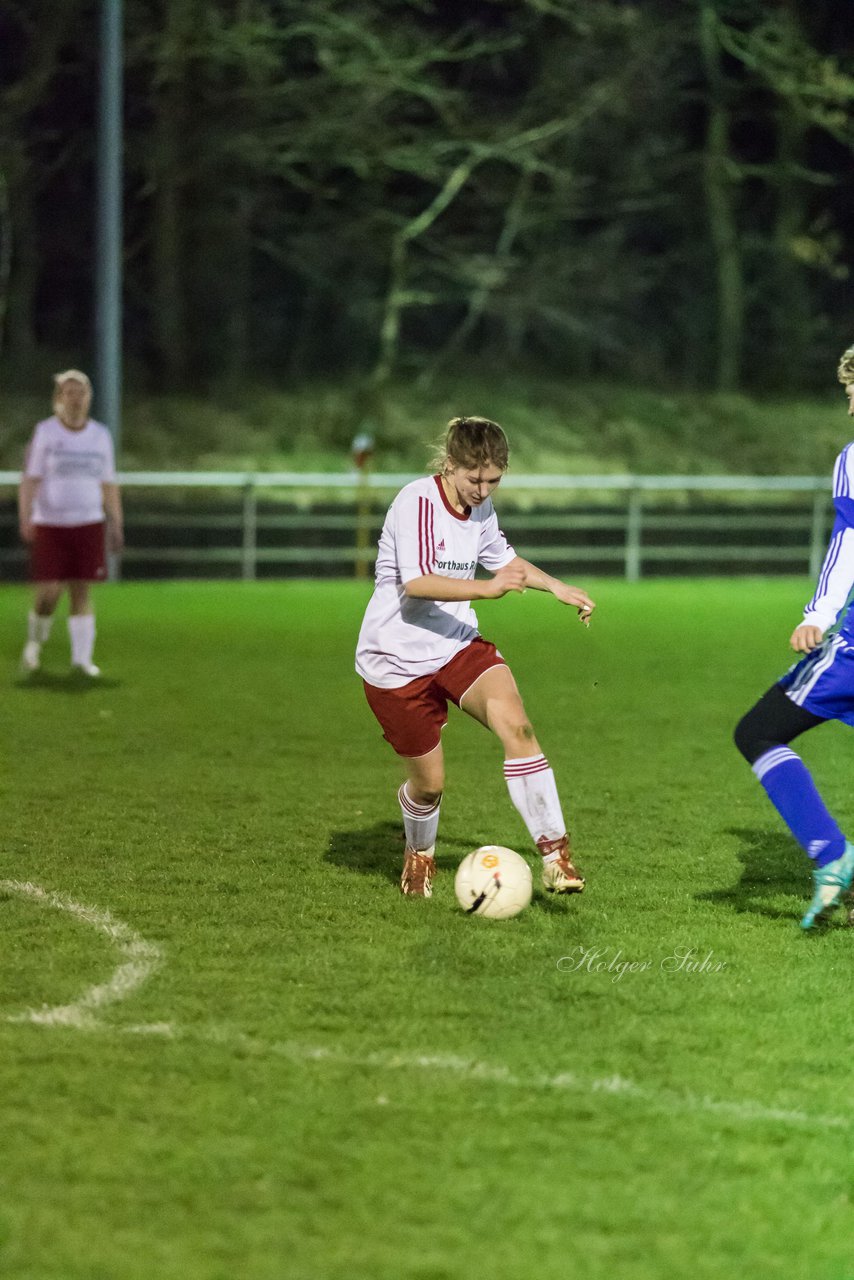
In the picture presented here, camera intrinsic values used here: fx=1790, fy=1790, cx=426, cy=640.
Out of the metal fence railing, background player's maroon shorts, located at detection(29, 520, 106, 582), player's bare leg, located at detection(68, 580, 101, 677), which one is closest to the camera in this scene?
background player's maroon shorts, located at detection(29, 520, 106, 582)

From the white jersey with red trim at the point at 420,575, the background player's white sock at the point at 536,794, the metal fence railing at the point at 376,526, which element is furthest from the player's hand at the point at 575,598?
the metal fence railing at the point at 376,526

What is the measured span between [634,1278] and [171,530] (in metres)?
19.7

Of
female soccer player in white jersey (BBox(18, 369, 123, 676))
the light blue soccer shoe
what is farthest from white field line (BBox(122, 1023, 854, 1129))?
female soccer player in white jersey (BBox(18, 369, 123, 676))

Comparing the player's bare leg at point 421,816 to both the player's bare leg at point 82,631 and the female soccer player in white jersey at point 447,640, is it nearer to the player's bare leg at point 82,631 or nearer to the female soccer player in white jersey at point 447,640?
the female soccer player in white jersey at point 447,640

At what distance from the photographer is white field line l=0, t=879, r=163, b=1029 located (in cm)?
461

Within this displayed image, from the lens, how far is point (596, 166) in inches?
A: 1202

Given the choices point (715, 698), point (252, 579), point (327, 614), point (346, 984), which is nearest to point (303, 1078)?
point (346, 984)

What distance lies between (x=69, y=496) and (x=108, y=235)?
8943mm

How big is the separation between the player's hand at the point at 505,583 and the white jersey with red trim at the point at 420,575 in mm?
251

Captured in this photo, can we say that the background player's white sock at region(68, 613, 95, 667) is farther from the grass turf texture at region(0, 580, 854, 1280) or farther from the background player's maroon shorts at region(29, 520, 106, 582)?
the grass turf texture at region(0, 580, 854, 1280)

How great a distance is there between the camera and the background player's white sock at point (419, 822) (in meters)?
6.14

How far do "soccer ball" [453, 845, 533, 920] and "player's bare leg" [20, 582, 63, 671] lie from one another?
6.67 m

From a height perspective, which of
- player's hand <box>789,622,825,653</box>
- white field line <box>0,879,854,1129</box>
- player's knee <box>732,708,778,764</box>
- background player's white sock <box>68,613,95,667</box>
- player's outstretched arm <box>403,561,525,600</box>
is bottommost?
background player's white sock <box>68,613,95,667</box>

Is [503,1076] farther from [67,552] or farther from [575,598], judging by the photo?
[67,552]
